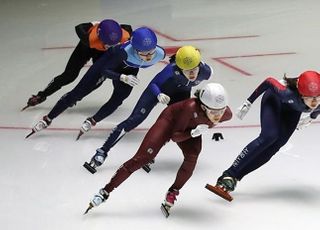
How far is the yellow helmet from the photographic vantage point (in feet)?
11.6

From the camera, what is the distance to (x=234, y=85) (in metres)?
5.59

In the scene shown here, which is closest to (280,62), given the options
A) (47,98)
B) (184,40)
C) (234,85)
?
(234,85)

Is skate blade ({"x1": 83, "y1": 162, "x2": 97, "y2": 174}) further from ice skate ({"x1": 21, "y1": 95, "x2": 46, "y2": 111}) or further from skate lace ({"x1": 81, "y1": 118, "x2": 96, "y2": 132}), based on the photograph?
ice skate ({"x1": 21, "y1": 95, "x2": 46, "y2": 111})

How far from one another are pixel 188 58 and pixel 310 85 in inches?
28.4

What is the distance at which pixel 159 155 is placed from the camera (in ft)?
13.9

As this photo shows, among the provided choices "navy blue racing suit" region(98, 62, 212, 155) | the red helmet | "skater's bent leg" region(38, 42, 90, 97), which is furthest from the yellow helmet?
"skater's bent leg" region(38, 42, 90, 97)

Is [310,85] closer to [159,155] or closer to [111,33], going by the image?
[159,155]

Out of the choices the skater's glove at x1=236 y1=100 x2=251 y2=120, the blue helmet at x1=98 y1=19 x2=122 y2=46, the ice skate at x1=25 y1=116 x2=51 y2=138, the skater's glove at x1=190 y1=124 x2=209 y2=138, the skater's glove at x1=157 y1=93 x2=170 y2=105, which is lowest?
the ice skate at x1=25 y1=116 x2=51 y2=138

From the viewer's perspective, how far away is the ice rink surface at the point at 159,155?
11.0 ft

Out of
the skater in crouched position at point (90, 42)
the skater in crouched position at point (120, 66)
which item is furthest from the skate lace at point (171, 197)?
the skater in crouched position at point (90, 42)

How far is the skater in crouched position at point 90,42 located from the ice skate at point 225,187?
1459 millimetres

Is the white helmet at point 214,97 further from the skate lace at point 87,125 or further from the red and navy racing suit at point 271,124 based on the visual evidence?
the skate lace at point 87,125

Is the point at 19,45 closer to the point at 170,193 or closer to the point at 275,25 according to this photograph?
the point at 275,25

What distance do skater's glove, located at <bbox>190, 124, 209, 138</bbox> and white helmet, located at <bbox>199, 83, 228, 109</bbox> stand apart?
0.11 meters
